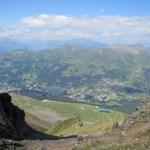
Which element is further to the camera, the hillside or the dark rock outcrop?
the dark rock outcrop

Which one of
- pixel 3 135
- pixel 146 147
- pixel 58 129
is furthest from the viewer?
pixel 58 129

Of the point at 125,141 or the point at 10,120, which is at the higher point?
the point at 125,141

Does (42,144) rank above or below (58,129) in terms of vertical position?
above

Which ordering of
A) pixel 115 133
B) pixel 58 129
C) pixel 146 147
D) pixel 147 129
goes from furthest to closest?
pixel 58 129 → pixel 115 133 → pixel 147 129 → pixel 146 147

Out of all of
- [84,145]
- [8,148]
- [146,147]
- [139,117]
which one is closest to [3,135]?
[8,148]

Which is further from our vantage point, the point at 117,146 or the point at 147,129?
the point at 147,129

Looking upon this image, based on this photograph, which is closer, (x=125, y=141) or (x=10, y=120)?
(x=125, y=141)

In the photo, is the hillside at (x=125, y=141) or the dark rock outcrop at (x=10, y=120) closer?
the hillside at (x=125, y=141)

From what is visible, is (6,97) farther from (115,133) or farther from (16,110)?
(115,133)
